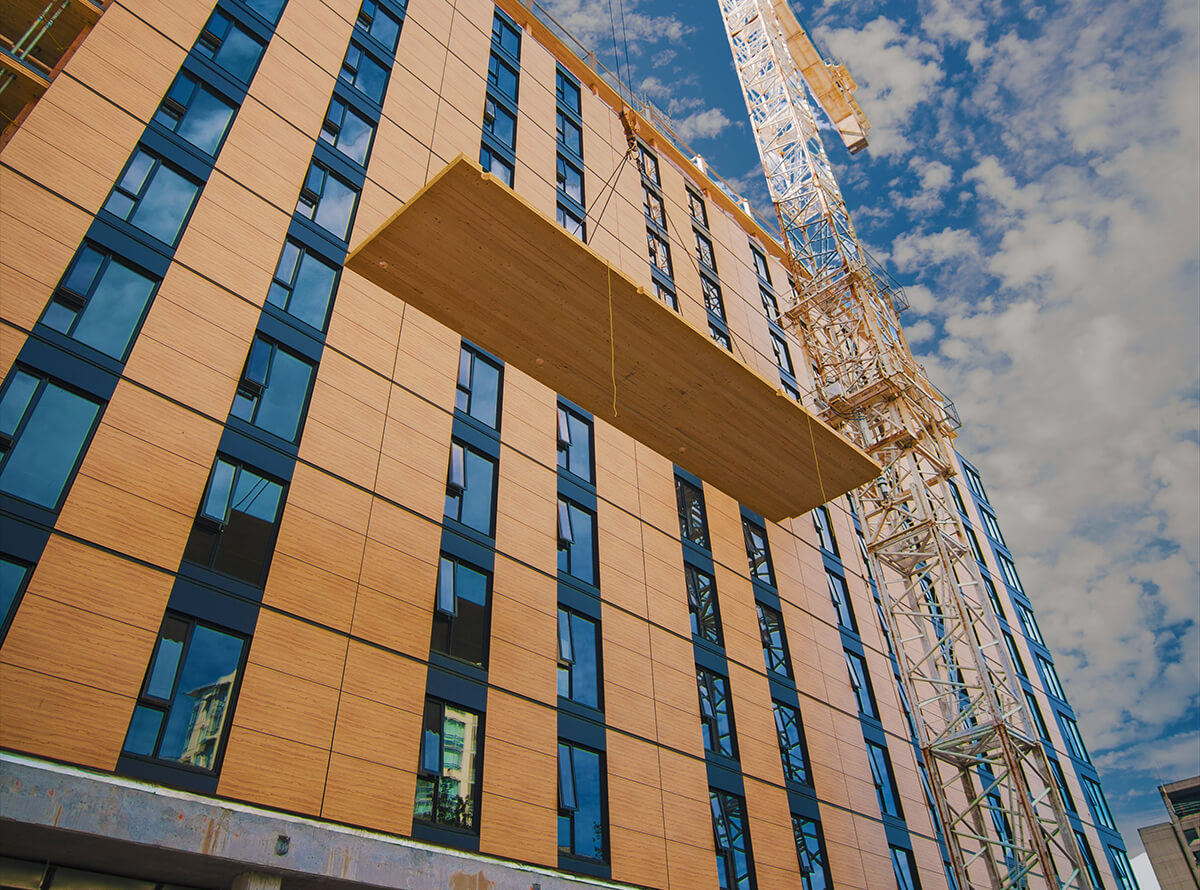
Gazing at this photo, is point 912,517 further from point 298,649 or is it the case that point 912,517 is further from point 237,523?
point 237,523

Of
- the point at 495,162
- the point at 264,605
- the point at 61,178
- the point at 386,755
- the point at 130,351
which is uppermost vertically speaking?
the point at 495,162

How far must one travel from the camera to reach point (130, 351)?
51.1 ft

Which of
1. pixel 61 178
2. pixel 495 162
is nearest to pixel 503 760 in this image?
pixel 61 178

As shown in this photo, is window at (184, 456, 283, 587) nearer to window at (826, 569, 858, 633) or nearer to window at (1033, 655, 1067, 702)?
window at (826, 569, 858, 633)

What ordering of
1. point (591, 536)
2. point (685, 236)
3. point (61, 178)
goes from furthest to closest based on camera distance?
point (685, 236) < point (591, 536) < point (61, 178)

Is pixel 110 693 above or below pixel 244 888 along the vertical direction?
above

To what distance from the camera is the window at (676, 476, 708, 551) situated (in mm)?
26609

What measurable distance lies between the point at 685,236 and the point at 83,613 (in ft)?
93.7

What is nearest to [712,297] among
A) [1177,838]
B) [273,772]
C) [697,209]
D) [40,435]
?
[697,209]

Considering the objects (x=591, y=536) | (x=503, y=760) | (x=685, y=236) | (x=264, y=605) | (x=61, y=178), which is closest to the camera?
(x=264, y=605)

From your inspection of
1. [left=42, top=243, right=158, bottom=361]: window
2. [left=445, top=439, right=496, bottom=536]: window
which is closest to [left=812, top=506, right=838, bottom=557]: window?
[left=445, top=439, right=496, bottom=536]: window

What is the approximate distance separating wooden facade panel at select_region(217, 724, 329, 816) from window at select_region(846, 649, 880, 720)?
2015 cm

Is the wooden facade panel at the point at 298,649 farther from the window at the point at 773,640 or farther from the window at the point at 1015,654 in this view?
the window at the point at 1015,654

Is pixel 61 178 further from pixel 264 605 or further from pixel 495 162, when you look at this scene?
pixel 495 162
